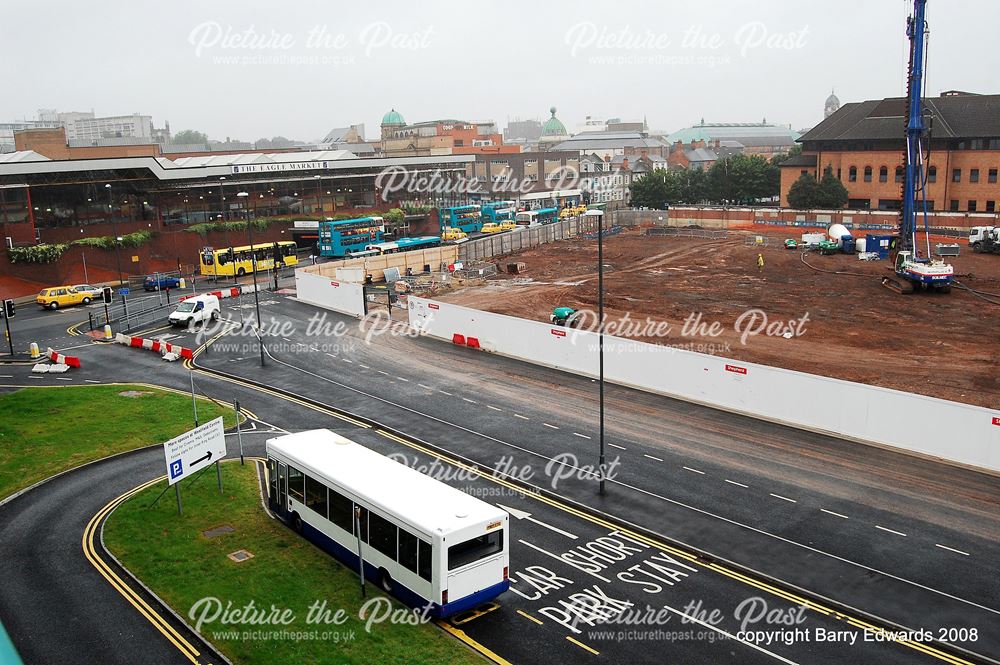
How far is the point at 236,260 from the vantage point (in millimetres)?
66875

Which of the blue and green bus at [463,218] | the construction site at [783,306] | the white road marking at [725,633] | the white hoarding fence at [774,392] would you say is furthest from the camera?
the blue and green bus at [463,218]

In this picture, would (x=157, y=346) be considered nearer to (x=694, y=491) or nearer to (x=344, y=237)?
(x=694, y=491)

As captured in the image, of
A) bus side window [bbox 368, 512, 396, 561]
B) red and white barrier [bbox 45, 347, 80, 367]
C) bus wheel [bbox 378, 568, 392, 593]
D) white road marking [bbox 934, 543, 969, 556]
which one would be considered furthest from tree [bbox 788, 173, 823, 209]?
bus wheel [bbox 378, 568, 392, 593]

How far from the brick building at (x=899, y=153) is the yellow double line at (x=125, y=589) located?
3473 inches

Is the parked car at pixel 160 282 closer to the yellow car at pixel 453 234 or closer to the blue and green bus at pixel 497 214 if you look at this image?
the yellow car at pixel 453 234

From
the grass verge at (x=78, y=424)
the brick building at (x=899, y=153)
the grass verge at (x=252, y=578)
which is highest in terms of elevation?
the brick building at (x=899, y=153)

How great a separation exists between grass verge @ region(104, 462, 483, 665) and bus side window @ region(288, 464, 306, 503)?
3.78 feet

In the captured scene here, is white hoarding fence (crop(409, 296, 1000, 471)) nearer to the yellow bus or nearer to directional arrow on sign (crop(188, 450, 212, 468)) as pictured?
directional arrow on sign (crop(188, 450, 212, 468))

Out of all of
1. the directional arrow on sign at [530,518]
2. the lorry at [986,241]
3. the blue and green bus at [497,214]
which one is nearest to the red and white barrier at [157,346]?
the directional arrow on sign at [530,518]

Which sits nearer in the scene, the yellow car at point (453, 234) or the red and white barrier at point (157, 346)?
the red and white barrier at point (157, 346)

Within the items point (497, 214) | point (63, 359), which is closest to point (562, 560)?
point (63, 359)

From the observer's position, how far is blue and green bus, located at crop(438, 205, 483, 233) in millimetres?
94562

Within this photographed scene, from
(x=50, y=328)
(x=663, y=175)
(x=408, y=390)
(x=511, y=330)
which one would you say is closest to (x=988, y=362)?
(x=511, y=330)

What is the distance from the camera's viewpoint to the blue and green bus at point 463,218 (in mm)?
94562
